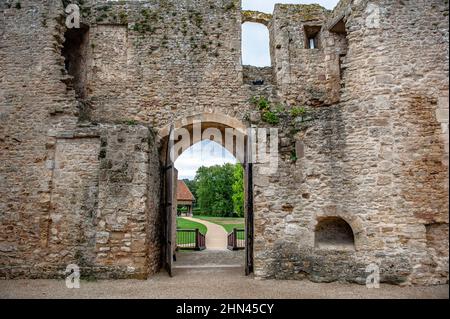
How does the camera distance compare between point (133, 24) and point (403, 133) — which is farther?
point (133, 24)

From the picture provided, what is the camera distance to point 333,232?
709 centimetres

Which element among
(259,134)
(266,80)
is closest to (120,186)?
(259,134)

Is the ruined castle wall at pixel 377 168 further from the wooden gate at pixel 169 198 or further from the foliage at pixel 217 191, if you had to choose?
the foliage at pixel 217 191

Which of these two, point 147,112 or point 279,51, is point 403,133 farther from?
point 147,112

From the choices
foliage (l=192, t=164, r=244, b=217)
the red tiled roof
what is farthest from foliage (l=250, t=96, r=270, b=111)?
foliage (l=192, t=164, r=244, b=217)

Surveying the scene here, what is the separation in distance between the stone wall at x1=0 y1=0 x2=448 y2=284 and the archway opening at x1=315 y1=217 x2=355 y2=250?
1.14 feet

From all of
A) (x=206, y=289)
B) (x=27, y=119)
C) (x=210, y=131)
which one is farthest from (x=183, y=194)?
(x=206, y=289)

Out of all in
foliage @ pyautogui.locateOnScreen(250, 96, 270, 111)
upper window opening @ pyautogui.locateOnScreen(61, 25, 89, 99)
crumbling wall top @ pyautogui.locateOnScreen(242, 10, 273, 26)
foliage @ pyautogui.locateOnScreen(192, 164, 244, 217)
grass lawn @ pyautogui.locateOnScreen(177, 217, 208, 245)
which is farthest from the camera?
foliage @ pyautogui.locateOnScreen(192, 164, 244, 217)

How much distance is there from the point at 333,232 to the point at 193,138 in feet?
16.3

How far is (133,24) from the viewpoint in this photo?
30.0 feet

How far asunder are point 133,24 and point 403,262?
866 centimetres

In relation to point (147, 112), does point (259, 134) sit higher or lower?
lower

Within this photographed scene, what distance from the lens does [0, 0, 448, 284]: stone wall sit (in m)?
6.30

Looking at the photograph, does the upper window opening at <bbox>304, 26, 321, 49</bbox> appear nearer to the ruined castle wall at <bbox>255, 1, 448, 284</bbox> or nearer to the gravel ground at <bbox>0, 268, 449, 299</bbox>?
the ruined castle wall at <bbox>255, 1, 448, 284</bbox>
